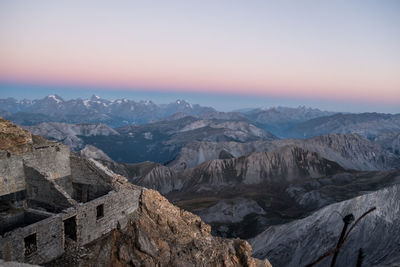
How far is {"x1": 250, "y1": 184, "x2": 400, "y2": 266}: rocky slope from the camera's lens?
3644cm

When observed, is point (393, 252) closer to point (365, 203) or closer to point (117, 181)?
point (365, 203)

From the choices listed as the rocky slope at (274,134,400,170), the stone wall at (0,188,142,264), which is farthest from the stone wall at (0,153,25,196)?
the rocky slope at (274,134,400,170)

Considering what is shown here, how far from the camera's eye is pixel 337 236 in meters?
39.8

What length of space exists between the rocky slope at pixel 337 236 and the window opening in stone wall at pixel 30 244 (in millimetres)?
32035

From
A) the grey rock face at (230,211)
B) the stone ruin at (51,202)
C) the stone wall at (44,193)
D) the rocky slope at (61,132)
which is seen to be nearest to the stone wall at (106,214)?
the stone ruin at (51,202)

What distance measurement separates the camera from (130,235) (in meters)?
17.8

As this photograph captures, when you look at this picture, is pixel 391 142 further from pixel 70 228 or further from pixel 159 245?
pixel 70 228

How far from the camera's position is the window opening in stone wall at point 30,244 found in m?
13.5

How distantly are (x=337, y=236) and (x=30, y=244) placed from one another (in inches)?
1485

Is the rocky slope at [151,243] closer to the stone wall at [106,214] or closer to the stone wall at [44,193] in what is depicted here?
the stone wall at [106,214]

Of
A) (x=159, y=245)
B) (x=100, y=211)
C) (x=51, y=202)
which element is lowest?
(x=159, y=245)

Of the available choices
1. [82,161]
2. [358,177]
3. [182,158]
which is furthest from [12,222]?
[182,158]

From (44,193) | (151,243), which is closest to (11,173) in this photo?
(44,193)

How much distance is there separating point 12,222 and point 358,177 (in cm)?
8833
